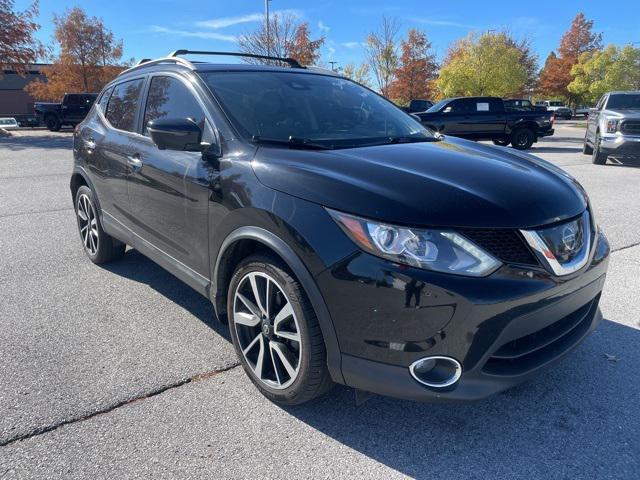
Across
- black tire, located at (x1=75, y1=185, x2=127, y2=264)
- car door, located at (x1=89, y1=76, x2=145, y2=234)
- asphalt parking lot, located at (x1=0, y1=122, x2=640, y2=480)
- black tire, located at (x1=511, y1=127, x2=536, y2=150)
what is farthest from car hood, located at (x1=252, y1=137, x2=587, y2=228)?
black tire, located at (x1=511, y1=127, x2=536, y2=150)

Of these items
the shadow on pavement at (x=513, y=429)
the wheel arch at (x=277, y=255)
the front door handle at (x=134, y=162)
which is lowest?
the shadow on pavement at (x=513, y=429)

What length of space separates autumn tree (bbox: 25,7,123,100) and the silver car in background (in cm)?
3295

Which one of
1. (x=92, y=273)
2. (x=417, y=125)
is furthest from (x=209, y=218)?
(x=92, y=273)

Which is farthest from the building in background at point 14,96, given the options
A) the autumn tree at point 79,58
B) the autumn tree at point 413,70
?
the autumn tree at point 413,70

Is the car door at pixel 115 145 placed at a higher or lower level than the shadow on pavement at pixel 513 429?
higher

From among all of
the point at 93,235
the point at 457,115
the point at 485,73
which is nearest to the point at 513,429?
the point at 93,235

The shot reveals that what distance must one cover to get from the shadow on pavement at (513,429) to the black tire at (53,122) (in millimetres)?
30107

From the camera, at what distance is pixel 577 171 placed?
11.4 meters

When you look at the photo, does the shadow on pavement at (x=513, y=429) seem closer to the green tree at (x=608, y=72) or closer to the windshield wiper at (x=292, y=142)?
the windshield wiper at (x=292, y=142)

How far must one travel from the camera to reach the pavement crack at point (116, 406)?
2.31m

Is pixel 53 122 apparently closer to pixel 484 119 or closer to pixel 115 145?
pixel 484 119

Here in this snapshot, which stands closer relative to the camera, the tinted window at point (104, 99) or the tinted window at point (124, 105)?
the tinted window at point (124, 105)

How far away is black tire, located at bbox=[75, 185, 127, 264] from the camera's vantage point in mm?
4555

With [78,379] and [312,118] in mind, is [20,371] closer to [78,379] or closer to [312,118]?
[78,379]
